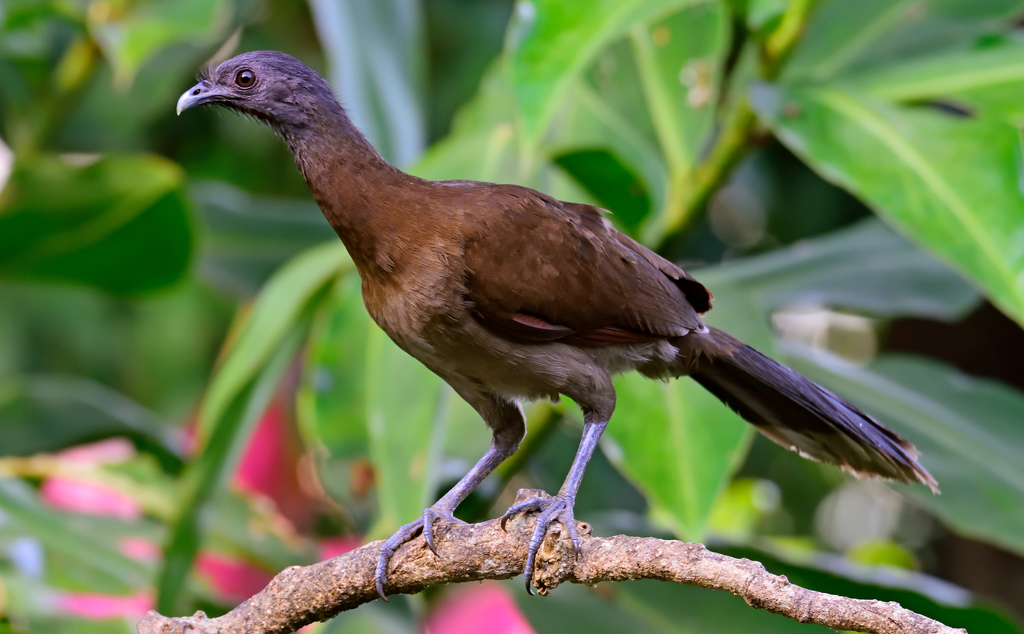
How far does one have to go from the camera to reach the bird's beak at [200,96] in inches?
45.0

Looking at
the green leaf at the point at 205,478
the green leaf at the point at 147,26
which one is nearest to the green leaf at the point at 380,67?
the green leaf at the point at 147,26

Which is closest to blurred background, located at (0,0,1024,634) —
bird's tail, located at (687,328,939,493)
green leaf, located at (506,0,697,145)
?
green leaf, located at (506,0,697,145)

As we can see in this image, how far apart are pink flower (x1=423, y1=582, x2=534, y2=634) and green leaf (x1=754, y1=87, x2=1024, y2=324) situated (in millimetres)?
984

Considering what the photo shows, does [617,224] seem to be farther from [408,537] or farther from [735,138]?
[408,537]

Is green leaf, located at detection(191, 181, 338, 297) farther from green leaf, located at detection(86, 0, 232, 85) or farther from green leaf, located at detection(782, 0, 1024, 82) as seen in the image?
green leaf, located at detection(782, 0, 1024, 82)

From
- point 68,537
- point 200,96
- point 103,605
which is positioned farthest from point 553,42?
point 103,605

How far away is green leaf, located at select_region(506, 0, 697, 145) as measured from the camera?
1387 mm

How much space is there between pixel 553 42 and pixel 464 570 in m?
0.77

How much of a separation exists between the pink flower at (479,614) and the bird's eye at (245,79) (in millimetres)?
1133

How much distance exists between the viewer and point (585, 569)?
3.20ft

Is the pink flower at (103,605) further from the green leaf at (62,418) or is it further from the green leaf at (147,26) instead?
the green leaf at (147,26)

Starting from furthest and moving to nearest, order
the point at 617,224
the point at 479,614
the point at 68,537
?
the point at 479,614, the point at 68,537, the point at 617,224

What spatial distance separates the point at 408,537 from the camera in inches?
46.8

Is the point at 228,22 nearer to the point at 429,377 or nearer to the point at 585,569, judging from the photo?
the point at 429,377
